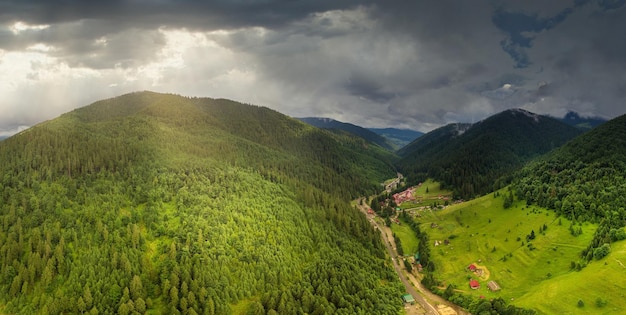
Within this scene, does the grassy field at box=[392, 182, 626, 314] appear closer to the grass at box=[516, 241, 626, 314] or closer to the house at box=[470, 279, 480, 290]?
the grass at box=[516, 241, 626, 314]

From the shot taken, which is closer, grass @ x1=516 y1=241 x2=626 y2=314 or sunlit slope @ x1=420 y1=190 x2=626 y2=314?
grass @ x1=516 y1=241 x2=626 y2=314

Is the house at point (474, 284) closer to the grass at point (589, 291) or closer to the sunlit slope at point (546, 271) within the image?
the sunlit slope at point (546, 271)

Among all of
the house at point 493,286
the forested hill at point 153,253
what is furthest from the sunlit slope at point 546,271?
the forested hill at point 153,253

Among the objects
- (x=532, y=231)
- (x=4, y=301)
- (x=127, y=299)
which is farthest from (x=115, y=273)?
(x=532, y=231)

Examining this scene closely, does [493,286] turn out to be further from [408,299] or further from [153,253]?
[153,253]

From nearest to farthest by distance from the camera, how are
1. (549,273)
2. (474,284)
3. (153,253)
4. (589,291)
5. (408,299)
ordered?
(589,291) < (153,253) < (408,299) < (549,273) < (474,284)

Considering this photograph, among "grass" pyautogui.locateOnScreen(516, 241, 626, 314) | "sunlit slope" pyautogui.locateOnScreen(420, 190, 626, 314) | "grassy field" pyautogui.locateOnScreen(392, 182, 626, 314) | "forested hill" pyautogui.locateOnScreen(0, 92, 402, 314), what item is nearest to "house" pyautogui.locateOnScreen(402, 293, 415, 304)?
"forested hill" pyautogui.locateOnScreen(0, 92, 402, 314)

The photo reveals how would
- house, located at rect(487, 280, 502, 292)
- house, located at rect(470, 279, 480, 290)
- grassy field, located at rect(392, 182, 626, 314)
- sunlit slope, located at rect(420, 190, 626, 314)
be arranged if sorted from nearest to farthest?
grassy field, located at rect(392, 182, 626, 314), sunlit slope, located at rect(420, 190, 626, 314), house, located at rect(487, 280, 502, 292), house, located at rect(470, 279, 480, 290)

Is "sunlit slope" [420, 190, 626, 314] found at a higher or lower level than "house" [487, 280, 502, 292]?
higher

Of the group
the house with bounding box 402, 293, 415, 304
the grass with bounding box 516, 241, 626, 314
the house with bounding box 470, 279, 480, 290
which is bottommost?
the house with bounding box 402, 293, 415, 304

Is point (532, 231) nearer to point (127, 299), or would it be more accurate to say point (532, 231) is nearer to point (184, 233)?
point (184, 233)

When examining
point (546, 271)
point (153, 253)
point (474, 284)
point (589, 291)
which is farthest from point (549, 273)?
point (153, 253)
